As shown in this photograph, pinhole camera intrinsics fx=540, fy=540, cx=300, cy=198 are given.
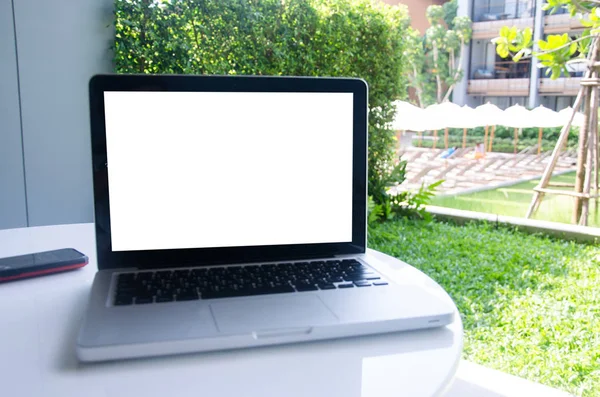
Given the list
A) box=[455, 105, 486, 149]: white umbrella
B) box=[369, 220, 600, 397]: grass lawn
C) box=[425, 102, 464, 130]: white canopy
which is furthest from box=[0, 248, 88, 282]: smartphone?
box=[455, 105, 486, 149]: white umbrella

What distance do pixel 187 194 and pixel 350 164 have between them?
26 centimetres

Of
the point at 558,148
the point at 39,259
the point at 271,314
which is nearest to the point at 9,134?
the point at 39,259

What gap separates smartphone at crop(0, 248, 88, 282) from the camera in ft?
2.76

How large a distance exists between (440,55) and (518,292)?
7.34 m

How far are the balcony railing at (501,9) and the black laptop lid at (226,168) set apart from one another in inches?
323

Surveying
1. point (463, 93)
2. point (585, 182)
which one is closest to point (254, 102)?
point (585, 182)

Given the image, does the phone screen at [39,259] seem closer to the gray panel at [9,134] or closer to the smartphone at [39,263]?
the smartphone at [39,263]

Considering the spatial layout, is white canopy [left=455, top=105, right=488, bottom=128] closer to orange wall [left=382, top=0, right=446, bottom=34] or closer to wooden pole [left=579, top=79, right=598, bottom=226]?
wooden pole [left=579, top=79, right=598, bottom=226]

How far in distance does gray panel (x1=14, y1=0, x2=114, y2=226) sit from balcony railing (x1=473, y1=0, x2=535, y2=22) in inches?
276

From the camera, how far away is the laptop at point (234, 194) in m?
0.72

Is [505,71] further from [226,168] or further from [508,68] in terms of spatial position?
[226,168]

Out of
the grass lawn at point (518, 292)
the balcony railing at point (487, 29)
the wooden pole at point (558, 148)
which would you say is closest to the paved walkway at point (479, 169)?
the balcony railing at point (487, 29)

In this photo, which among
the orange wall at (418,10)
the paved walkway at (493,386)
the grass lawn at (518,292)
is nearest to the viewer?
the paved walkway at (493,386)

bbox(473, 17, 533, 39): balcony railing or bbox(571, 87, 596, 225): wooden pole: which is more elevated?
bbox(473, 17, 533, 39): balcony railing
